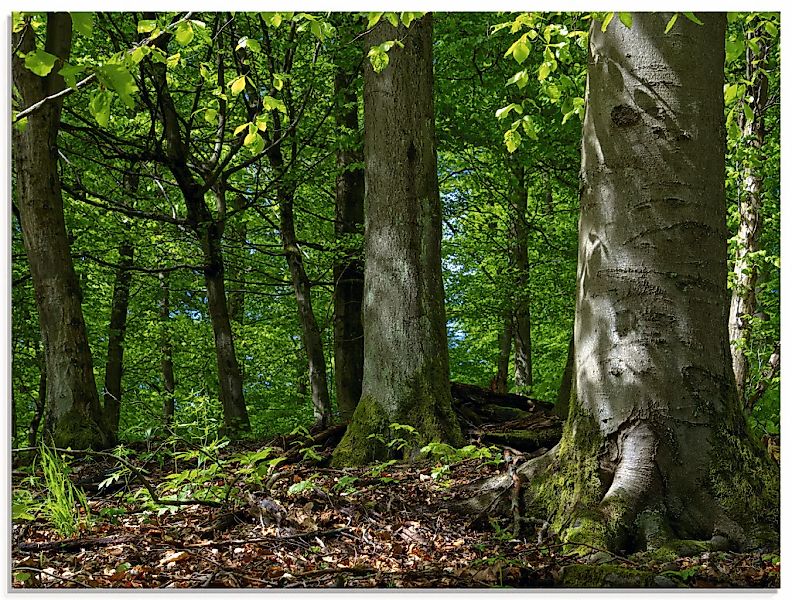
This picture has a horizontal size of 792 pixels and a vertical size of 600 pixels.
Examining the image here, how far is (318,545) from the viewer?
291 centimetres

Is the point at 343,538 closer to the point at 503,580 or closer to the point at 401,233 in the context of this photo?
the point at 503,580

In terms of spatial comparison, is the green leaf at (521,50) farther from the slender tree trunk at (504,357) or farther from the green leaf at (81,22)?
the slender tree trunk at (504,357)

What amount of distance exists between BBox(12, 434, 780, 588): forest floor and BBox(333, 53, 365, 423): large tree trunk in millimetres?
3750

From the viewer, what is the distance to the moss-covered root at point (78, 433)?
5.23m

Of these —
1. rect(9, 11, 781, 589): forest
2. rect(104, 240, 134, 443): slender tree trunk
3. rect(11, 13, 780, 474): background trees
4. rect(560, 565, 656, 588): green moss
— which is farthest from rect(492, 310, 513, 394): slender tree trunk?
rect(560, 565, 656, 588): green moss

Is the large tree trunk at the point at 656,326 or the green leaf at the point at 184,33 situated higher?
the green leaf at the point at 184,33

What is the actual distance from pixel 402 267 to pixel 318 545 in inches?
83.3

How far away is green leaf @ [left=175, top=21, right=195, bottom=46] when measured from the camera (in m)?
2.65

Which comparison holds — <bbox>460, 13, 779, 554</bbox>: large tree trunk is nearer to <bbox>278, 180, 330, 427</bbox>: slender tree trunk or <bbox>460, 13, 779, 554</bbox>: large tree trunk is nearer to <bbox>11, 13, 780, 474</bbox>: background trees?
<bbox>11, 13, 780, 474</bbox>: background trees

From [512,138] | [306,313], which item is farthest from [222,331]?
[512,138]

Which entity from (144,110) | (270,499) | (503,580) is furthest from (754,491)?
(144,110)

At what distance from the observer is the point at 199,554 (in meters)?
2.79

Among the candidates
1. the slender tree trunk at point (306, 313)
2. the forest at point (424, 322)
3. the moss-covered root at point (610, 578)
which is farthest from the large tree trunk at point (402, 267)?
the slender tree trunk at point (306, 313)

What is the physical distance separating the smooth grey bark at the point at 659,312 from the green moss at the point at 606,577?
218mm
